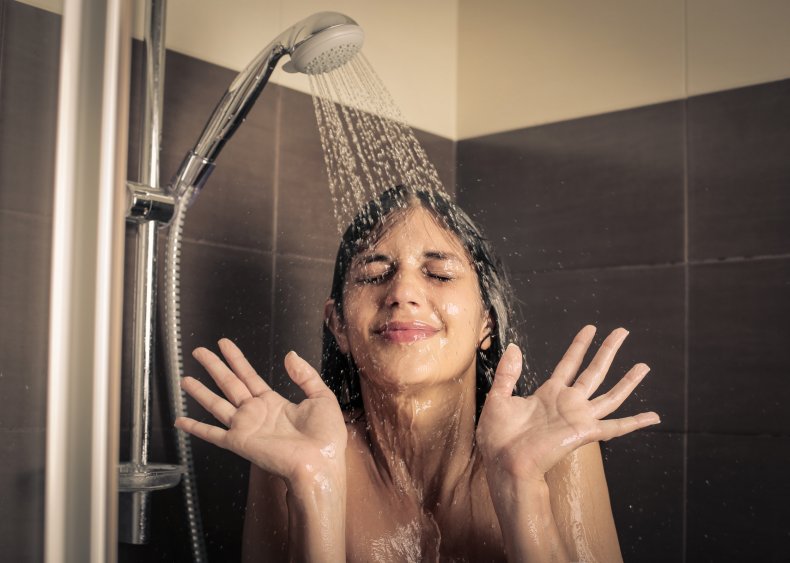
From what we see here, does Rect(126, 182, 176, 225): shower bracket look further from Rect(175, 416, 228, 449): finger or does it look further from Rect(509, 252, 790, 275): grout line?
Rect(509, 252, 790, 275): grout line

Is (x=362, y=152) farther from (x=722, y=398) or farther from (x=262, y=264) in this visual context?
(x=722, y=398)

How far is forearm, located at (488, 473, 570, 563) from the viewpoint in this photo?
2.63 ft

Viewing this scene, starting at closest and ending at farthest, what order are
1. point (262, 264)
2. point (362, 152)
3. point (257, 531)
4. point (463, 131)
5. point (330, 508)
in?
point (330, 508)
point (257, 531)
point (262, 264)
point (362, 152)
point (463, 131)

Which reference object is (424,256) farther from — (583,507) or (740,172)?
(740,172)

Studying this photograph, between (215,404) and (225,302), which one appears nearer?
(215,404)

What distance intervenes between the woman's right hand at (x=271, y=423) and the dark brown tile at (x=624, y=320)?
1.59 feet

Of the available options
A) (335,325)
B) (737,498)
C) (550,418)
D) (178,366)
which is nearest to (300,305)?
(335,325)

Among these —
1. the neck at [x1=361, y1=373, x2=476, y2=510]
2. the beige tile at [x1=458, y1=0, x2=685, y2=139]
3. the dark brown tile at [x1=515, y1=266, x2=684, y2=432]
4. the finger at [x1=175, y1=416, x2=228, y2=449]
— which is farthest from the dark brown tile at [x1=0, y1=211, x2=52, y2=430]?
the beige tile at [x1=458, y1=0, x2=685, y2=139]

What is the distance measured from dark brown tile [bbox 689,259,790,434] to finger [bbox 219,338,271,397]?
64 cm

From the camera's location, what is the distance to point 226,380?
2.66ft

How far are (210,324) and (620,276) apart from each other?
59 cm

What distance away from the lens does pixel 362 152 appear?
1.20m

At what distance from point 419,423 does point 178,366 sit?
290mm

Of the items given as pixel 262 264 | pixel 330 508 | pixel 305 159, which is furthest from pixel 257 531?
pixel 305 159
